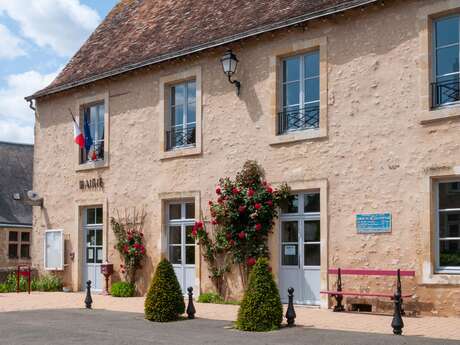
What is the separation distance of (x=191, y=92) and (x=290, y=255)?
4.37 metres

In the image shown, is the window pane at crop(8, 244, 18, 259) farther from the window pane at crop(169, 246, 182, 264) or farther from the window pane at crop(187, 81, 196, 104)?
the window pane at crop(187, 81, 196, 104)

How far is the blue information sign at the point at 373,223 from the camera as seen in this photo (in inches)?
478

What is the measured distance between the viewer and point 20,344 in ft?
29.7

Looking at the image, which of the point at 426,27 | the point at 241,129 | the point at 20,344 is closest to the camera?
the point at 20,344

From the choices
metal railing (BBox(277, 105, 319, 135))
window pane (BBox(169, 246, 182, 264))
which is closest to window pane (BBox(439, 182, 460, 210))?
metal railing (BBox(277, 105, 319, 135))

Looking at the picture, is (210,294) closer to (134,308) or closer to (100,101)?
(134,308)

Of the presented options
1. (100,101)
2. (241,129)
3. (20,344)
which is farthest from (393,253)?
(100,101)

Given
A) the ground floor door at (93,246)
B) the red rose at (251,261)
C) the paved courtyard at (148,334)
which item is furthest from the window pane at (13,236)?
the paved courtyard at (148,334)

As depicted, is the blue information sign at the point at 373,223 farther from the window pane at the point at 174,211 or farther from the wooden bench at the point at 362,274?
the window pane at the point at 174,211

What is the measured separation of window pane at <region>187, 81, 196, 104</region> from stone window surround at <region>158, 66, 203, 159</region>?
15cm

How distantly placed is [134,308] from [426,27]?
707cm

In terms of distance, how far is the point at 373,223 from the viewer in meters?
12.3

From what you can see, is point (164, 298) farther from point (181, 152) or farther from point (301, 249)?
point (181, 152)

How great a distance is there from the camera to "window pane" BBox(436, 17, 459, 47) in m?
11.8
